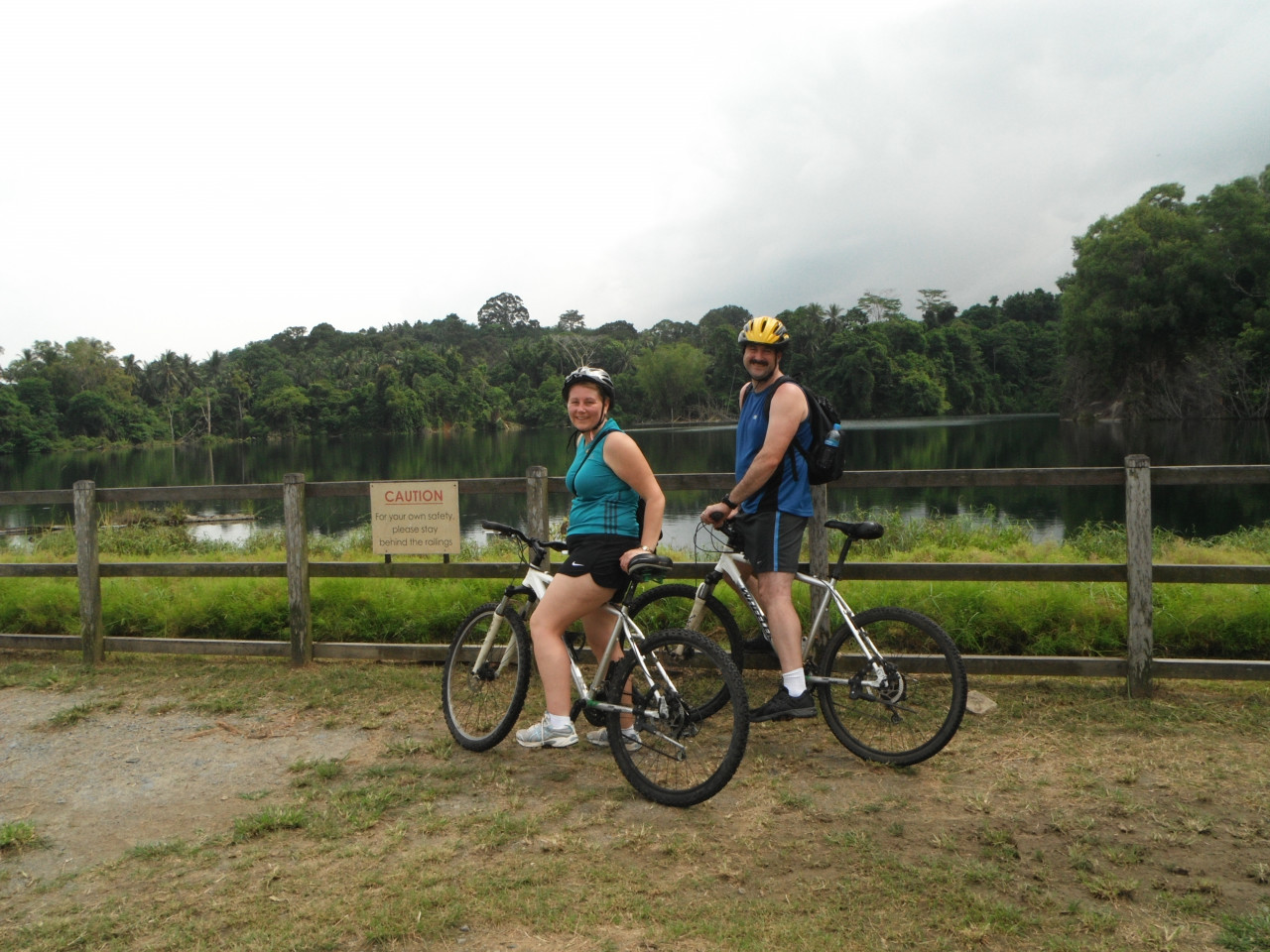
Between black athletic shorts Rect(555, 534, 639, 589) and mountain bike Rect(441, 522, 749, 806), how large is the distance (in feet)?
0.30

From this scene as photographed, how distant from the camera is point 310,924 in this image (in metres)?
2.83

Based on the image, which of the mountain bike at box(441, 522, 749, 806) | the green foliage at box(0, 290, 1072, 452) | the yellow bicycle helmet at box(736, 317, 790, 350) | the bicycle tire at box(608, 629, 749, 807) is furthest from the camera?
the green foliage at box(0, 290, 1072, 452)

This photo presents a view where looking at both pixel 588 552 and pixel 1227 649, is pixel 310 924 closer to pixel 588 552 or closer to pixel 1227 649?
pixel 588 552

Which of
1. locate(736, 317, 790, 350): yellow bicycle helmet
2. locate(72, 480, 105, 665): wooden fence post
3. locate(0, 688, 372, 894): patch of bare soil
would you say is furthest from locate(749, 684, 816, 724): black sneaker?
locate(72, 480, 105, 665): wooden fence post

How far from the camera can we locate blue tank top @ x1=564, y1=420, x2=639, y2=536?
155 inches

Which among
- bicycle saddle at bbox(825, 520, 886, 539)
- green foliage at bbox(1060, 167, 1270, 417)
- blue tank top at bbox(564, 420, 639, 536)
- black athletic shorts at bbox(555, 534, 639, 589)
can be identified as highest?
green foliage at bbox(1060, 167, 1270, 417)

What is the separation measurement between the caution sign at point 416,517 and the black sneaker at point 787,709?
272cm

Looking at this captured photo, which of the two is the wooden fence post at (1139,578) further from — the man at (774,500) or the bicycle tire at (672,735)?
the bicycle tire at (672,735)

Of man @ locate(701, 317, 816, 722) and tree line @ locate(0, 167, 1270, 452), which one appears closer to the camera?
man @ locate(701, 317, 816, 722)

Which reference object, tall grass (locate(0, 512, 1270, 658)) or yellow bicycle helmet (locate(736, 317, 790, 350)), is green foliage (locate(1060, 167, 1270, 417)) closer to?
tall grass (locate(0, 512, 1270, 658))

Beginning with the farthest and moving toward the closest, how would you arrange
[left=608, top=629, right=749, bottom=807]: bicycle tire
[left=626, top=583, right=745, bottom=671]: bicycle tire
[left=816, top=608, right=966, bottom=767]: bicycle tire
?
[left=626, top=583, right=745, bottom=671]: bicycle tire, [left=816, top=608, right=966, bottom=767]: bicycle tire, [left=608, top=629, right=749, bottom=807]: bicycle tire

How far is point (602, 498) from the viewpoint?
3969 millimetres

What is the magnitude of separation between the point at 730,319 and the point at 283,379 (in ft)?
206

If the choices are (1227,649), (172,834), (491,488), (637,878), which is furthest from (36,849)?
(1227,649)
